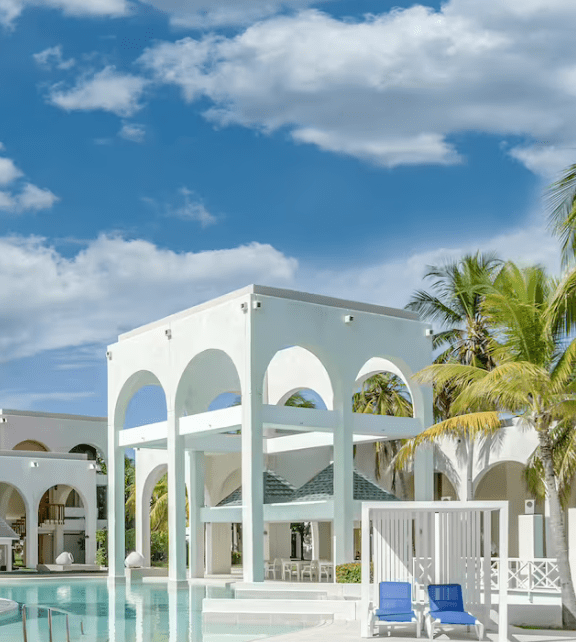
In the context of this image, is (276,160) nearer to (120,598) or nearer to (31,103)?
(31,103)

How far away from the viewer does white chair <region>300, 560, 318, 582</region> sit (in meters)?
32.8

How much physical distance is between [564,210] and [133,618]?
41.0ft

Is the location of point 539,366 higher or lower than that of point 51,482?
higher

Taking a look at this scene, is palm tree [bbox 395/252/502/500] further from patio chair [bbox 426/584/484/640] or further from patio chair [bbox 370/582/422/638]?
patio chair [bbox 426/584/484/640]

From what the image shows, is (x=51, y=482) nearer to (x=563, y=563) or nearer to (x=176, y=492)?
(x=176, y=492)

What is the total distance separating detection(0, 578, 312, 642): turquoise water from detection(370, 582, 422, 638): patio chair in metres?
2.92

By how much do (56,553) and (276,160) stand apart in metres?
28.5

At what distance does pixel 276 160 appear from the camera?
2562 inches

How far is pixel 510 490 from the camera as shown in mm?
36062

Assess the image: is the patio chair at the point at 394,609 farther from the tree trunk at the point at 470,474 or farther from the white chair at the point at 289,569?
the tree trunk at the point at 470,474

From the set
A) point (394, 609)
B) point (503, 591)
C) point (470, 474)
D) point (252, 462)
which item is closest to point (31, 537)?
point (252, 462)

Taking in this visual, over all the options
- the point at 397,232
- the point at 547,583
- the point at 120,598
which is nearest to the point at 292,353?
the point at 120,598

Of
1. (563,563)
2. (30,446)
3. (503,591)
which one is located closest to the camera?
(503,591)

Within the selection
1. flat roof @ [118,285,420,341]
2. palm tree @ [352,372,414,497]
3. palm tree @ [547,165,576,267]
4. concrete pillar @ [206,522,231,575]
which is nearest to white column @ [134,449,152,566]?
concrete pillar @ [206,522,231,575]
